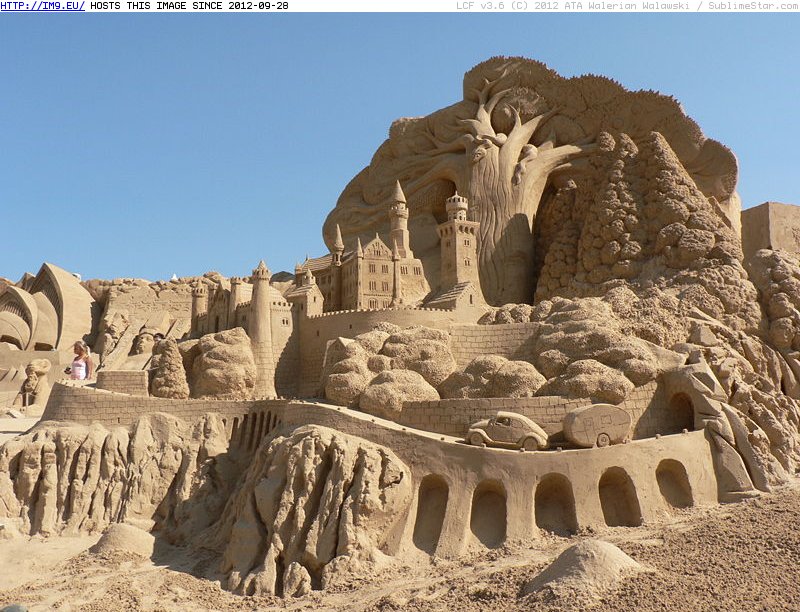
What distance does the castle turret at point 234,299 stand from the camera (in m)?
40.6

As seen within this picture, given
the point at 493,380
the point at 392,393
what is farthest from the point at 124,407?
the point at 493,380

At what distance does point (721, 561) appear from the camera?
21953mm

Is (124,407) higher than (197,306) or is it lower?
lower

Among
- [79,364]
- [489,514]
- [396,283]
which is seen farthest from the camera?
[396,283]

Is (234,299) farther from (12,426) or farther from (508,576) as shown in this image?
(508,576)

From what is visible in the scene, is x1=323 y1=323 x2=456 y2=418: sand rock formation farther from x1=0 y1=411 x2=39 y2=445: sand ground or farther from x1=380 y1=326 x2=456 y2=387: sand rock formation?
x1=0 y1=411 x2=39 y2=445: sand ground

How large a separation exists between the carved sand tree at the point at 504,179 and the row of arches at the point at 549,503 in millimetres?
22326

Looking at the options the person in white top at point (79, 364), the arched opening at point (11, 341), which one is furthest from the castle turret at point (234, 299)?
the arched opening at point (11, 341)

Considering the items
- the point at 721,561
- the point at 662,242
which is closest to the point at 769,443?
the point at 721,561

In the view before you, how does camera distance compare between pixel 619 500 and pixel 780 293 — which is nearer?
pixel 619 500

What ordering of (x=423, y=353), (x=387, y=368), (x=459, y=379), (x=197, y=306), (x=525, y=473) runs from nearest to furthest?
(x=525, y=473) < (x=459, y=379) < (x=387, y=368) < (x=423, y=353) < (x=197, y=306)

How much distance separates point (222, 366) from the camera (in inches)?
1417

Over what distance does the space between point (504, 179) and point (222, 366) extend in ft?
79.2

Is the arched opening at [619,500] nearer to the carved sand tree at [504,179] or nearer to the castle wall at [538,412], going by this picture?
the castle wall at [538,412]
